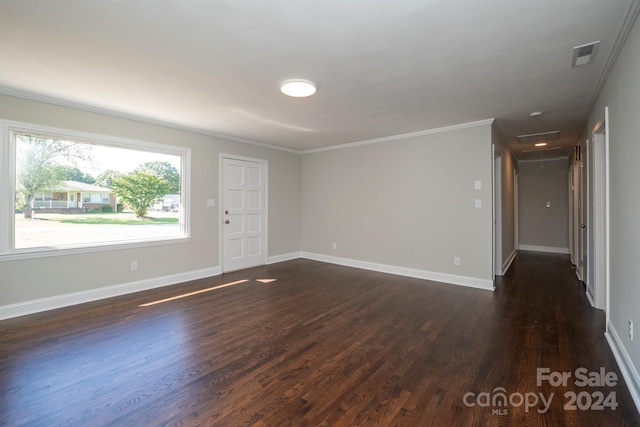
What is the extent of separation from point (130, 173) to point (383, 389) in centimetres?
429

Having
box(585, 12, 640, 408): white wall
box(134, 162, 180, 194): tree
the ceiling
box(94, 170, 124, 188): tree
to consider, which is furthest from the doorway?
box(94, 170, 124, 188): tree

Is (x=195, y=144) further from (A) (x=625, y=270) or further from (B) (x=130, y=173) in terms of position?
(A) (x=625, y=270)

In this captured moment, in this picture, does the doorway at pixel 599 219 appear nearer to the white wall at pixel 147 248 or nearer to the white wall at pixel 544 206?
the white wall at pixel 544 206

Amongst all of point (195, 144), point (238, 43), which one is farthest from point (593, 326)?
point (195, 144)

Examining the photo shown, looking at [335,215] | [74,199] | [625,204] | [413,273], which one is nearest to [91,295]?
[74,199]

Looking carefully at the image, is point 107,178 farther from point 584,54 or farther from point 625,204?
point 625,204

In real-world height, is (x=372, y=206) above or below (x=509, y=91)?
below

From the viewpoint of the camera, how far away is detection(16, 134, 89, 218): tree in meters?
3.28

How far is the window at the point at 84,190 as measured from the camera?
3.24 meters

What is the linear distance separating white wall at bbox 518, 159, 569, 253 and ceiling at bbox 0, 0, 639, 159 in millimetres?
4277

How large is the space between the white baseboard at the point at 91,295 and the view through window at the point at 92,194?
0.61 meters

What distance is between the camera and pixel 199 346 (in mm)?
2539

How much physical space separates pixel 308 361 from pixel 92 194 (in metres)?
3.62

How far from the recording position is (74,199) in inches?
144
